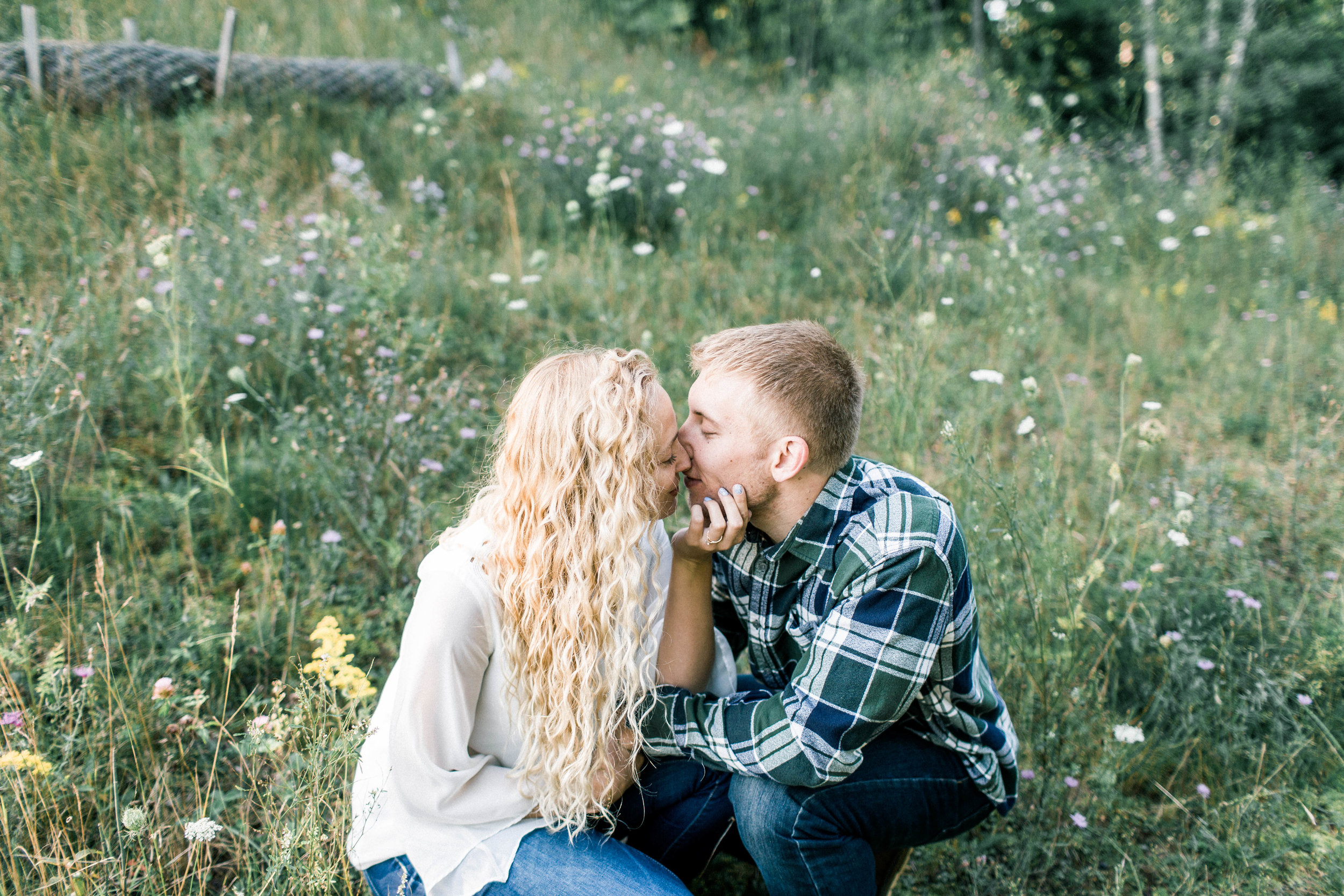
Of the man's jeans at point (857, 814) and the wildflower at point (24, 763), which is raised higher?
the wildflower at point (24, 763)

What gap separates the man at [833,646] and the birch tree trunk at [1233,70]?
951 centimetres

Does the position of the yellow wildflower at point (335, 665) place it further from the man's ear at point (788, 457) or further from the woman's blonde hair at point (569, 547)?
the man's ear at point (788, 457)

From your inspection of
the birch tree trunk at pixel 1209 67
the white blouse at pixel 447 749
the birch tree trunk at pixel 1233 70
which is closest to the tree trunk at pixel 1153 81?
the birch tree trunk at pixel 1209 67

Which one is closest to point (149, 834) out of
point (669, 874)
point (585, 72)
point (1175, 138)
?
point (669, 874)

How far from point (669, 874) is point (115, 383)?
2792 mm

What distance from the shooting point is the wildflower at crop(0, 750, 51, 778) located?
1.68m

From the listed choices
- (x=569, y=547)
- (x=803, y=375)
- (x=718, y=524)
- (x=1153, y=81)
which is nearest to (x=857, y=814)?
→ (x=718, y=524)

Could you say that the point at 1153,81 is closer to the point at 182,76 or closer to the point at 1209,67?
the point at 1209,67

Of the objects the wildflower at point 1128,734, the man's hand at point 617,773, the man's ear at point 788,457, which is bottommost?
the wildflower at point 1128,734

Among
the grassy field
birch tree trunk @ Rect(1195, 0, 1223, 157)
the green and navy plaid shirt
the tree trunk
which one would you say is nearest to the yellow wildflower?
the grassy field

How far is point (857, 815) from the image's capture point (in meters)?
1.87

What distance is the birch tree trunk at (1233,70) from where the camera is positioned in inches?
360

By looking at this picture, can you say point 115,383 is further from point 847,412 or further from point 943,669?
point 943,669

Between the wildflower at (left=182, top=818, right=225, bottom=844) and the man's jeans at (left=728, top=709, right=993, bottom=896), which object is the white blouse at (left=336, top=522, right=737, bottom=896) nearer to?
the wildflower at (left=182, top=818, right=225, bottom=844)
